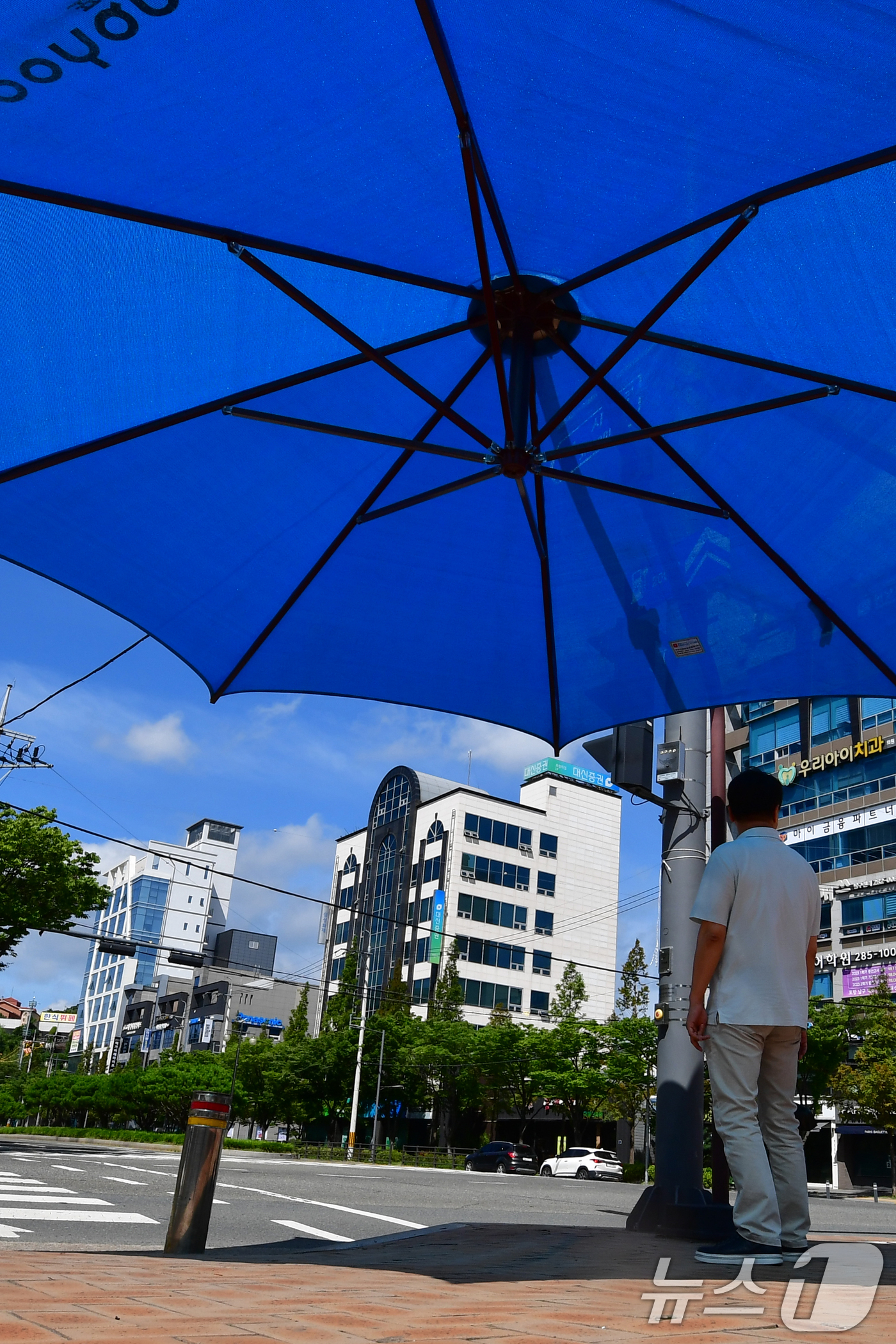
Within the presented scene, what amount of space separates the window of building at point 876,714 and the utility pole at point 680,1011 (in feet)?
152

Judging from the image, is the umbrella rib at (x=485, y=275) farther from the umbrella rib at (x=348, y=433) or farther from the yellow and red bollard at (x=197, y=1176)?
the yellow and red bollard at (x=197, y=1176)

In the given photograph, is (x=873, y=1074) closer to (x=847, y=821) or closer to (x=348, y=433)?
(x=847, y=821)

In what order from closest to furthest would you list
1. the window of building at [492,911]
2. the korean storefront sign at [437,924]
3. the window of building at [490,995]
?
1. the korean storefront sign at [437,924]
2. the window of building at [490,995]
3. the window of building at [492,911]

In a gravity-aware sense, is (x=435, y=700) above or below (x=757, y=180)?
below

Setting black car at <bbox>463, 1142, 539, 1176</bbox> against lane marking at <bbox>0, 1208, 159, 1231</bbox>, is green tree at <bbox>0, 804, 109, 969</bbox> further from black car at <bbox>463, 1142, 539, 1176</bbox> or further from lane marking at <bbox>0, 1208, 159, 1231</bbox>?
black car at <bbox>463, 1142, 539, 1176</bbox>

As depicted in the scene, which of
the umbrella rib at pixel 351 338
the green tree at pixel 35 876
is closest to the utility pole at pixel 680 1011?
the umbrella rib at pixel 351 338

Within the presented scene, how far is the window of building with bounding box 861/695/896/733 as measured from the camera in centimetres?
5122

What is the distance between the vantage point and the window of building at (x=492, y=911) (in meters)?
66.9

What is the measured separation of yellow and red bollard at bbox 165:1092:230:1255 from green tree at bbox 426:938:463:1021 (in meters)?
51.9

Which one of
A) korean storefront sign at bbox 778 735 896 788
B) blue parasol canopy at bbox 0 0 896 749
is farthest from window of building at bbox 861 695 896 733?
blue parasol canopy at bbox 0 0 896 749

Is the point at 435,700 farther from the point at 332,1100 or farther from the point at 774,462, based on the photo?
the point at 332,1100

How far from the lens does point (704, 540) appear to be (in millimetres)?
5590

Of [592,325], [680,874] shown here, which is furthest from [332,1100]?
[592,325]

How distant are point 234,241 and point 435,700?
2961 millimetres
